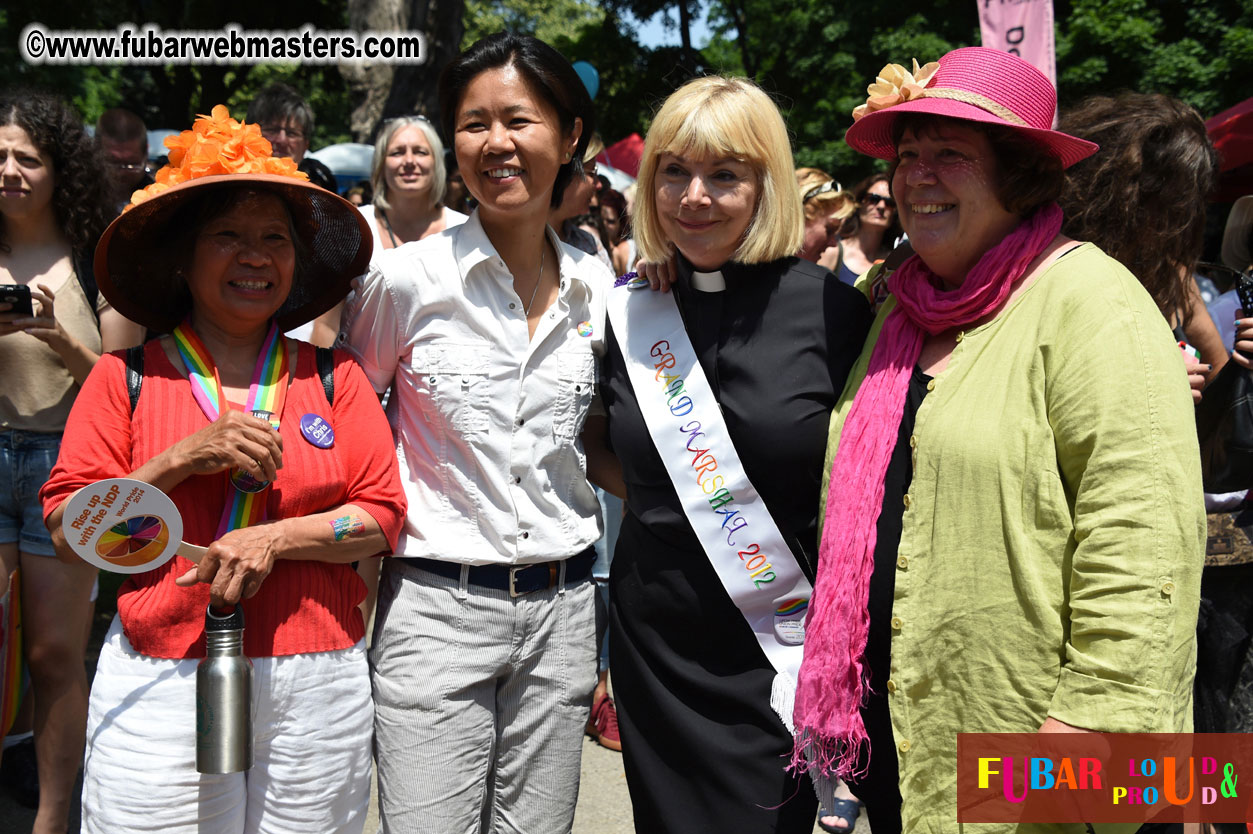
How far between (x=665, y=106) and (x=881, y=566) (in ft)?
3.88

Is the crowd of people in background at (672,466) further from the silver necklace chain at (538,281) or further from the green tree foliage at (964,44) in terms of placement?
the green tree foliage at (964,44)

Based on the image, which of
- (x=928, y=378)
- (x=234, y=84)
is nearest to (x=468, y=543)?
(x=928, y=378)

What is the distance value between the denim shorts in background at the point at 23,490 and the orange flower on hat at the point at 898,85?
265 cm

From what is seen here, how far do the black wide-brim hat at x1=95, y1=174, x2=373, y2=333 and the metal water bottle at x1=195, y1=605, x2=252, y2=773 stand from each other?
828 mm

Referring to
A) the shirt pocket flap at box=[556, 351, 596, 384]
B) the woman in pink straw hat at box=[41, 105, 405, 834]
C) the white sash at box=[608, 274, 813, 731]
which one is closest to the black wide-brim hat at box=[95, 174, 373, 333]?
the woman in pink straw hat at box=[41, 105, 405, 834]

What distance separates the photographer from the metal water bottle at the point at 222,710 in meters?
1.94

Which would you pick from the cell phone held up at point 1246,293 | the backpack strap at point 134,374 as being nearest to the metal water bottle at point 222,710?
the backpack strap at point 134,374

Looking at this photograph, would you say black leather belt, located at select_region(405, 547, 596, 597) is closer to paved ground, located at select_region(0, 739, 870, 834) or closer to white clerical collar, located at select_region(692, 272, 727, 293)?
white clerical collar, located at select_region(692, 272, 727, 293)

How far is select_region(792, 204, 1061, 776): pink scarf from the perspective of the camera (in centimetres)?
206

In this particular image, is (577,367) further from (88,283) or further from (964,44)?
(964,44)

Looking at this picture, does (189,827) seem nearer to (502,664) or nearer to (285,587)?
(285,587)

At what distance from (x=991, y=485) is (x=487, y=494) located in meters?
1.12

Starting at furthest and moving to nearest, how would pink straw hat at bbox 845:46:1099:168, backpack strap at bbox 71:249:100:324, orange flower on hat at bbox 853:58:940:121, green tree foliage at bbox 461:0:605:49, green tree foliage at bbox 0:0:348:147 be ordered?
green tree foliage at bbox 461:0:605:49, green tree foliage at bbox 0:0:348:147, backpack strap at bbox 71:249:100:324, orange flower on hat at bbox 853:58:940:121, pink straw hat at bbox 845:46:1099:168

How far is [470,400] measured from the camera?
2387mm
